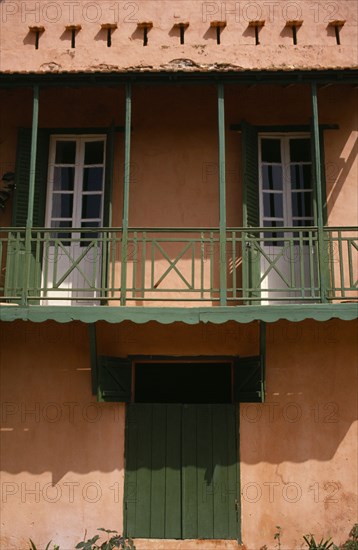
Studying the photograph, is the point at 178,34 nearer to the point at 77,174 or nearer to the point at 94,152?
the point at 94,152

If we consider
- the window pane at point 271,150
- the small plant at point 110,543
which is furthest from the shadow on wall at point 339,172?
the small plant at point 110,543

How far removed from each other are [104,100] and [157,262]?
9.20ft

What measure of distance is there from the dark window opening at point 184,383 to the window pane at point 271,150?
331cm

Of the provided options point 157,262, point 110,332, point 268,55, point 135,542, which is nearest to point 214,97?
point 268,55

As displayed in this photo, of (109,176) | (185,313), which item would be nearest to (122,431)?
(185,313)

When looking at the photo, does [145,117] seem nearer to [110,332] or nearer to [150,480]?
[110,332]

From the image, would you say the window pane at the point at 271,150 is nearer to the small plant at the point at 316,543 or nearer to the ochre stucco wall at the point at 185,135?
the ochre stucco wall at the point at 185,135

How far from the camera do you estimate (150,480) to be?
9.01 m

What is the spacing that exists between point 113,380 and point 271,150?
438 centimetres

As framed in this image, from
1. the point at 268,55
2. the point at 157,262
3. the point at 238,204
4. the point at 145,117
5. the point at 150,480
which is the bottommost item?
the point at 150,480

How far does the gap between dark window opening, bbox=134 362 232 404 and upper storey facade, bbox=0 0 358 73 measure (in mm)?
4751

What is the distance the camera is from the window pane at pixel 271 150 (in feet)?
33.4

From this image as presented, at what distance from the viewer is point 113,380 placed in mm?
9180

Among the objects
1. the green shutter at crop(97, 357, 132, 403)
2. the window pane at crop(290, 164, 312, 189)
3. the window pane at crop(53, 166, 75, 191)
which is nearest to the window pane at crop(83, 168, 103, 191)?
the window pane at crop(53, 166, 75, 191)
